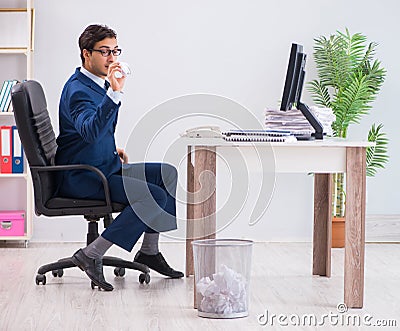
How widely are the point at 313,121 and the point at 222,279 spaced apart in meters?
0.88

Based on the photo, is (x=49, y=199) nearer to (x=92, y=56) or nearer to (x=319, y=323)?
(x=92, y=56)

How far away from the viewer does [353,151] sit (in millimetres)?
3467

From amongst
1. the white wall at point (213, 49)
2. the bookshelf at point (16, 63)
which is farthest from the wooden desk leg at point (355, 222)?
the bookshelf at point (16, 63)

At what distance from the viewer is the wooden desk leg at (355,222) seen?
3471 millimetres

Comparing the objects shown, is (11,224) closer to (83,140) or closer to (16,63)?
(16,63)

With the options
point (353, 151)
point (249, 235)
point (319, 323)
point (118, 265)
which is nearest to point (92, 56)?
point (118, 265)

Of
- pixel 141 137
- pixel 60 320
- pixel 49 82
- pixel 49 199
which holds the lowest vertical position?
pixel 60 320

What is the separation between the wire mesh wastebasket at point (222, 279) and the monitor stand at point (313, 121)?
0.66 meters

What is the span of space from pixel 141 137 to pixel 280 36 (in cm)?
110

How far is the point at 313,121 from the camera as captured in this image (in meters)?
3.75

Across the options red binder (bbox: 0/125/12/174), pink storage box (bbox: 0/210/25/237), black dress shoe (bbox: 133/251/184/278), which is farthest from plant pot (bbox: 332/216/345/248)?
red binder (bbox: 0/125/12/174)

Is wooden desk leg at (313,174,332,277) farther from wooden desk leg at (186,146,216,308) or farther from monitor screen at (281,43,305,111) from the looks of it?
wooden desk leg at (186,146,216,308)

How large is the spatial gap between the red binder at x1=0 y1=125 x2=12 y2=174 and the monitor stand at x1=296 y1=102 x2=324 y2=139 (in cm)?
211

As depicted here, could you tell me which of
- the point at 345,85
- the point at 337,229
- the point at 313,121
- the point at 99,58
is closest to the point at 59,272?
the point at 99,58
